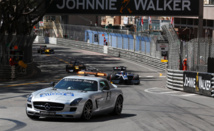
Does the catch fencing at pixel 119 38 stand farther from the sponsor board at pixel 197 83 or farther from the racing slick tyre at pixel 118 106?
the racing slick tyre at pixel 118 106

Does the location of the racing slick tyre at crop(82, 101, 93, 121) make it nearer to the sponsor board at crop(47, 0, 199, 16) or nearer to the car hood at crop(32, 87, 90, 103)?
the car hood at crop(32, 87, 90, 103)

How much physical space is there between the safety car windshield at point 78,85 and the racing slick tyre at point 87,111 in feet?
2.43

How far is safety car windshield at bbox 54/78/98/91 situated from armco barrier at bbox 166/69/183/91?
13.7 metres

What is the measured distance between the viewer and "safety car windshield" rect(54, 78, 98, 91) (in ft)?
40.3

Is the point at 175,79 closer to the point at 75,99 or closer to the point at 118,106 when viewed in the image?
the point at 118,106

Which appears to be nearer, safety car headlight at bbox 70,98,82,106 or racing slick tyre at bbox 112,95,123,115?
safety car headlight at bbox 70,98,82,106

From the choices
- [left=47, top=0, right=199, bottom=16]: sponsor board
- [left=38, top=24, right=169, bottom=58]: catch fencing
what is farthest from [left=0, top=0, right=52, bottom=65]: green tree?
[left=38, top=24, right=169, bottom=58]: catch fencing

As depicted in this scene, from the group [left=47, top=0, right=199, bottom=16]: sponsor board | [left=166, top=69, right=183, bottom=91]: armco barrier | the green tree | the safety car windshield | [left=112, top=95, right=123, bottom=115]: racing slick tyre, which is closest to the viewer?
the safety car windshield

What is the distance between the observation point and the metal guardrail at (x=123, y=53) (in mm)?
44425

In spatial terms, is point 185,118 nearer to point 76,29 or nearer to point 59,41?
point 76,29

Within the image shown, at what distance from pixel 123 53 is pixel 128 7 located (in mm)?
19278

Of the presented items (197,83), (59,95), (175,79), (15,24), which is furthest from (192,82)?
(15,24)

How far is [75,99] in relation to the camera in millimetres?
11180

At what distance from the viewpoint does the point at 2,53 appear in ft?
96.6
